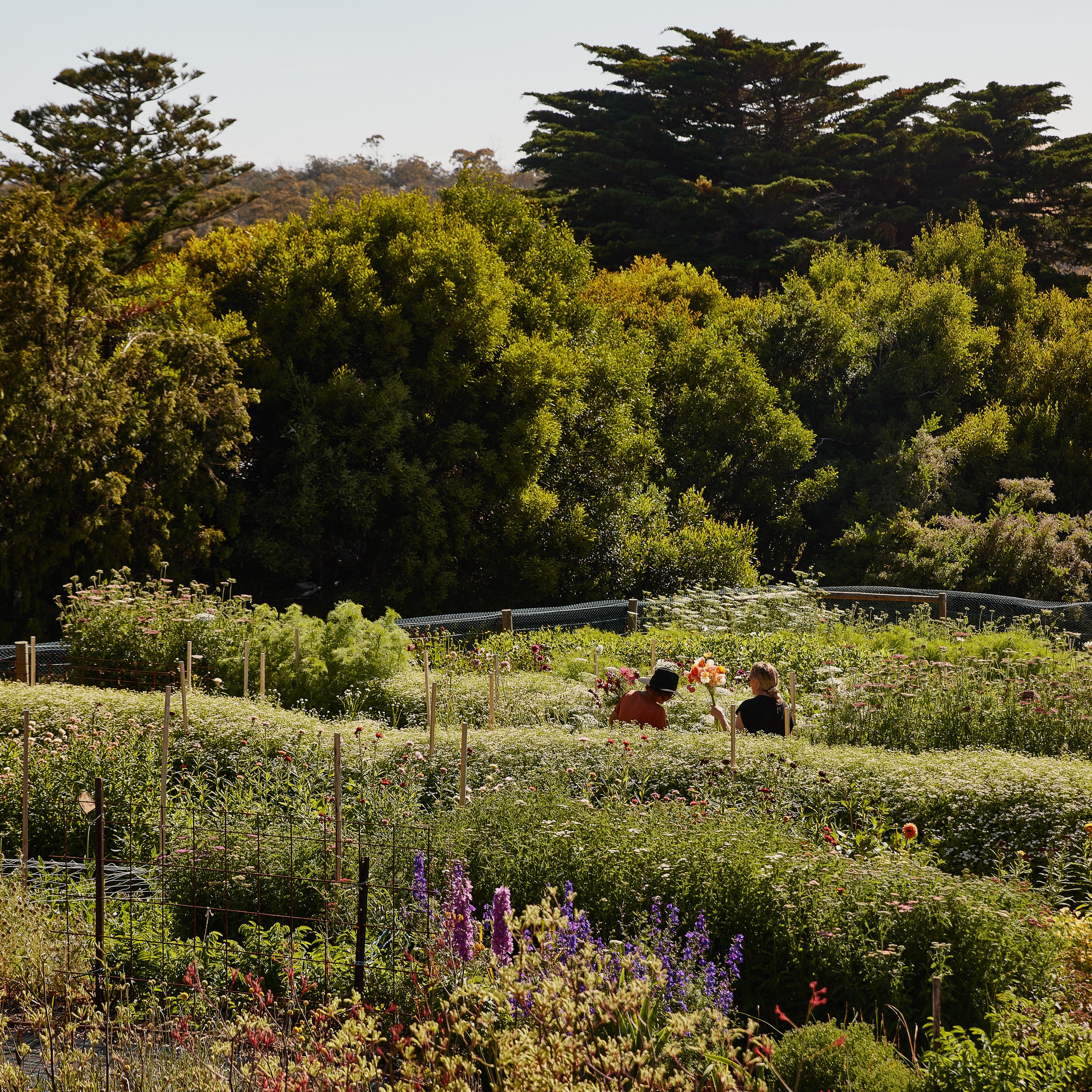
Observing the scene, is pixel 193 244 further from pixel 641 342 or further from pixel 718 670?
pixel 718 670

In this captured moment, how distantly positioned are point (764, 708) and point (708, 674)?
51 centimetres

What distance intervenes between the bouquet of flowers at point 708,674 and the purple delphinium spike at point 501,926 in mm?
3773

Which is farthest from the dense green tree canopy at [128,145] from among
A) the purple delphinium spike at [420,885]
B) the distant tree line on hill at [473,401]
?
the purple delphinium spike at [420,885]

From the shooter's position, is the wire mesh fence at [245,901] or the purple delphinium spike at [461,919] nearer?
the purple delphinium spike at [461,919]

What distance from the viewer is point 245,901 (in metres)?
4.54

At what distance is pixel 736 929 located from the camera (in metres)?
→ 4.12

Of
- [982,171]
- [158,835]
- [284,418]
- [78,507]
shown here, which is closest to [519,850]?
[158,835]

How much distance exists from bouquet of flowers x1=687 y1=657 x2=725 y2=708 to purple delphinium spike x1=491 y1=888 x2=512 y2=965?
3.77 meters

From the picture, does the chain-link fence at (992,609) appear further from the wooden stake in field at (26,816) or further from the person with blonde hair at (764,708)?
the wooden stake in field at (26,816)

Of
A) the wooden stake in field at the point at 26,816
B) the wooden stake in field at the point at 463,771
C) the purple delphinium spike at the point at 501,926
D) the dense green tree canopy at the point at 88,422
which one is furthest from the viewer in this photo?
the dense green tree canopy at the point at 88,422

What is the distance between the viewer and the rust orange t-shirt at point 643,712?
22.1ft

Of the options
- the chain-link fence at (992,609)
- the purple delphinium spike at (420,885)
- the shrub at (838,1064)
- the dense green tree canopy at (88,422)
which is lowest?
the chain-link fence at (992,609)

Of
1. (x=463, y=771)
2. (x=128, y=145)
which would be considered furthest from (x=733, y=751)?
(x=128, y=145)

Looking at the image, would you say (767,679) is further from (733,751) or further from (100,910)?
(100,910)
